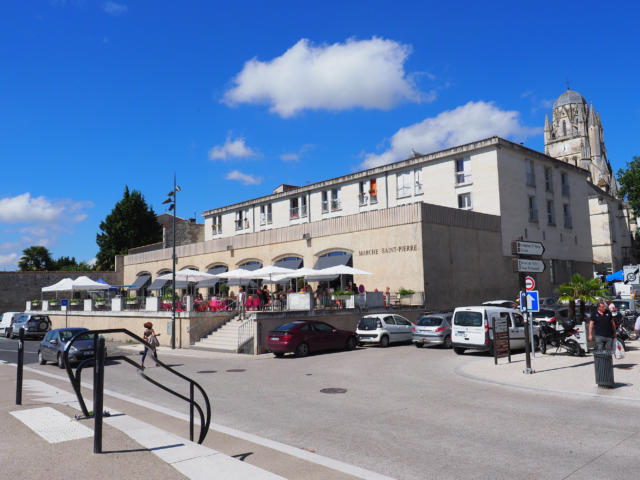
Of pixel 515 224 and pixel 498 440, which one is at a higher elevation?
pixel 515 224

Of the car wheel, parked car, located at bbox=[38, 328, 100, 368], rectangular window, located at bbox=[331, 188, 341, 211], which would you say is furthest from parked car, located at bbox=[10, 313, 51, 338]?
rectangular window, located at bbox=[331, 188, 341, 211]

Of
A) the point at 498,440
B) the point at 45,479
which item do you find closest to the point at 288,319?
the point at 498,440

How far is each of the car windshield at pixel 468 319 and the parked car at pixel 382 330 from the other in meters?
4.30

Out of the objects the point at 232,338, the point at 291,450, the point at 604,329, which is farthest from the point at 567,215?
the point at 291,450

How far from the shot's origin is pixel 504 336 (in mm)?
17000

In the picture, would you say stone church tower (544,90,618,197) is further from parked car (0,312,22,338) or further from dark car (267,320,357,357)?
parked car (0,312,22,338)

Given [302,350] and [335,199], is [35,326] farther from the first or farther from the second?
[335,199]

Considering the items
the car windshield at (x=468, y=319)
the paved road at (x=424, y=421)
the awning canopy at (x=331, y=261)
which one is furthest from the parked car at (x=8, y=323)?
the car windshield at (x=468, y=319)

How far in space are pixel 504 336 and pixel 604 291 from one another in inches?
321

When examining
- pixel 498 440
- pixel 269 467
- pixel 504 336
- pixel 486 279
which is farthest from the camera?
pixel 486 279

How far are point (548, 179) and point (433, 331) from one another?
26.1 meters

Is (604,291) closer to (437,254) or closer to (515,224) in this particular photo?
(437,254)

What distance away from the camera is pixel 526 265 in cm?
1510

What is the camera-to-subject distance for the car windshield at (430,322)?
22062mm
